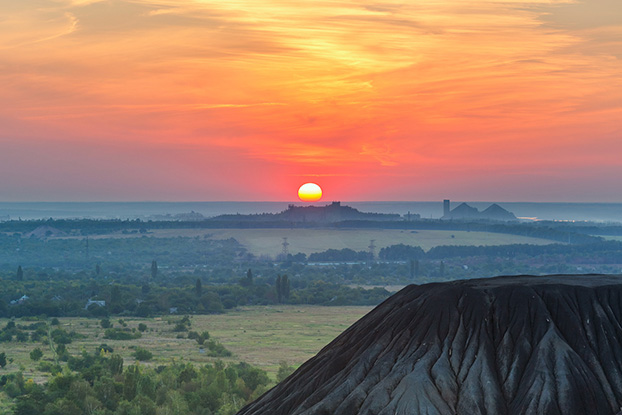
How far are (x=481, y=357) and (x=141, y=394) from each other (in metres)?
116

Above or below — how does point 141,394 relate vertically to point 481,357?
below

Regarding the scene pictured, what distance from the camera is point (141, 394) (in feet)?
564

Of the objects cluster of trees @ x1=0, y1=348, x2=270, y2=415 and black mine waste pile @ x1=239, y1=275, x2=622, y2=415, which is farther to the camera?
cluster of trees @ x1=0, y1=348, x2=270, y2=415

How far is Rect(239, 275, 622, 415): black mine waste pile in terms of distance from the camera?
65.0 meters

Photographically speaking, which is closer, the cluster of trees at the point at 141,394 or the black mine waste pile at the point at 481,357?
the black mine waste pile at the point at 481,357

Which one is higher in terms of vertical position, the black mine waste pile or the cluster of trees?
the black mine waste pile

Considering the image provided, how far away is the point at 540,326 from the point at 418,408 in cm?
1302

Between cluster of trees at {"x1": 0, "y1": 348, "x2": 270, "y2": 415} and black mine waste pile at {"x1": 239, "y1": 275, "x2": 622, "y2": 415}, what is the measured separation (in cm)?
8471

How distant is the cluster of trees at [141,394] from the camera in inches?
6363

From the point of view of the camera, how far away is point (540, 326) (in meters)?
70.2

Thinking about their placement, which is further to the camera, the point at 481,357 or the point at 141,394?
the point at 141,394

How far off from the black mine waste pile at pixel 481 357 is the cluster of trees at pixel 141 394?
84708 millimetres

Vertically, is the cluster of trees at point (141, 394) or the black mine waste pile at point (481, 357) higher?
the black mine waste pile at point (481, 357)

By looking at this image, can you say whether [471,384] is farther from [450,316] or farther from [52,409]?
[52,409]
